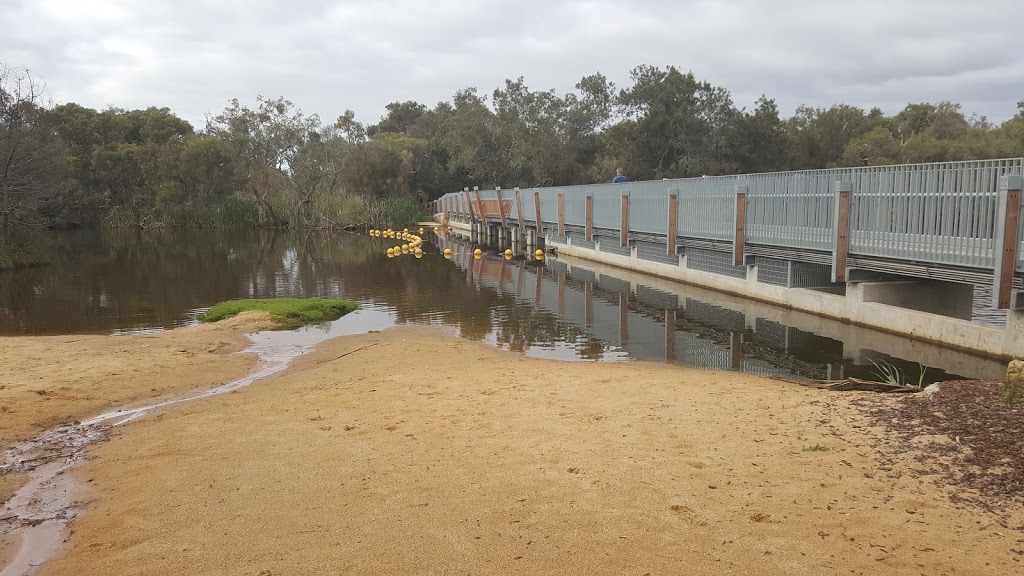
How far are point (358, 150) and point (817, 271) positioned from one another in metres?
50.7

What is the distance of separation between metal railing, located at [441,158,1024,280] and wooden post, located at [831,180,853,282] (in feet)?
0.35

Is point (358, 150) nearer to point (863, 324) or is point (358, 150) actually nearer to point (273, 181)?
point (273, 181)

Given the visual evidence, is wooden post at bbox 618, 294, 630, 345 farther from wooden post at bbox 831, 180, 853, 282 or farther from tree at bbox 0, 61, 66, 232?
tree at bbox 0, 61, 66, 232

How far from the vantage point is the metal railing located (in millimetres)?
10836

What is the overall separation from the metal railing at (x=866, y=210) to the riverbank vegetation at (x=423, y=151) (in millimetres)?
31993

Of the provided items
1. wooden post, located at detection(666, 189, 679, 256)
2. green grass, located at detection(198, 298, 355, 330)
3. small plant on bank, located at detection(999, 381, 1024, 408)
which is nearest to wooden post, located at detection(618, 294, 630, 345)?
wooden post, located at detection(666, 189, 679, 256)

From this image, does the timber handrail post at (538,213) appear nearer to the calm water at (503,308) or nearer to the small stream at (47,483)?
the calm water at (503,308)

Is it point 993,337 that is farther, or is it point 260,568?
point 993,337

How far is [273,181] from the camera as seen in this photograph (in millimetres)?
62062

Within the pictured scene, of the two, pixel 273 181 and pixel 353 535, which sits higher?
pixel 273 181

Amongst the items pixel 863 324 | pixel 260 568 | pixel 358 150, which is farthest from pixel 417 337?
pixel 358 150

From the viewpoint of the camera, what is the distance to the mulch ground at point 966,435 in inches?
177

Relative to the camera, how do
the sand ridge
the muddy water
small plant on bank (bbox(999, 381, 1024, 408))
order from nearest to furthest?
small plant on bank (bbox(999, 381, 1024, 408))
the muddy water
the sand ridge

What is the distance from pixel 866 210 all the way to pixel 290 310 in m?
11.7
